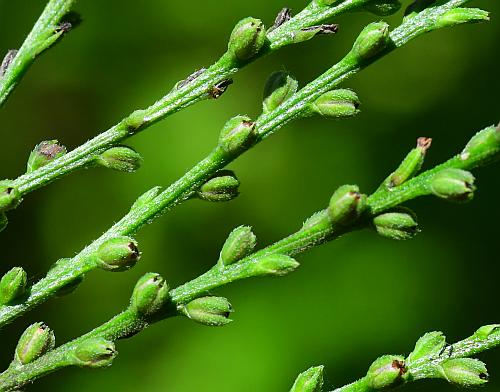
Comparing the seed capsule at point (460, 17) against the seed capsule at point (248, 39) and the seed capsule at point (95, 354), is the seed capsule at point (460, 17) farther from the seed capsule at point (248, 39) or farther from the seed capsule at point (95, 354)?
the seed capsule at point (95, 354)

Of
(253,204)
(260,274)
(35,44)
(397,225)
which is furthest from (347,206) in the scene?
(253,204)

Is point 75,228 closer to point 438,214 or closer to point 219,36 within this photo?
point 219,36

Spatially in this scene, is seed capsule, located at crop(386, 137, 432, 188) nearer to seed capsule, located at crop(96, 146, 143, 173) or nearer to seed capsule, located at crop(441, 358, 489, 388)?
seed capsule, located at crop(441, 358, 489, 388)

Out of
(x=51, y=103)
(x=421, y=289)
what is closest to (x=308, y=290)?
(x=421, y=289)

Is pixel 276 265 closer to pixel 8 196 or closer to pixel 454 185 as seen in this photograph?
pixel 454 185

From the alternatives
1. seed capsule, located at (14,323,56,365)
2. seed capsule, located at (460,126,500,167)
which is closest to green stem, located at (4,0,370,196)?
seed capsule, located at (14,323,56,365)

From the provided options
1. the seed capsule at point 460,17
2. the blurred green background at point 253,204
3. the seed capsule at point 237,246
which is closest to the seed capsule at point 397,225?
the seed capsule at point 237,246
